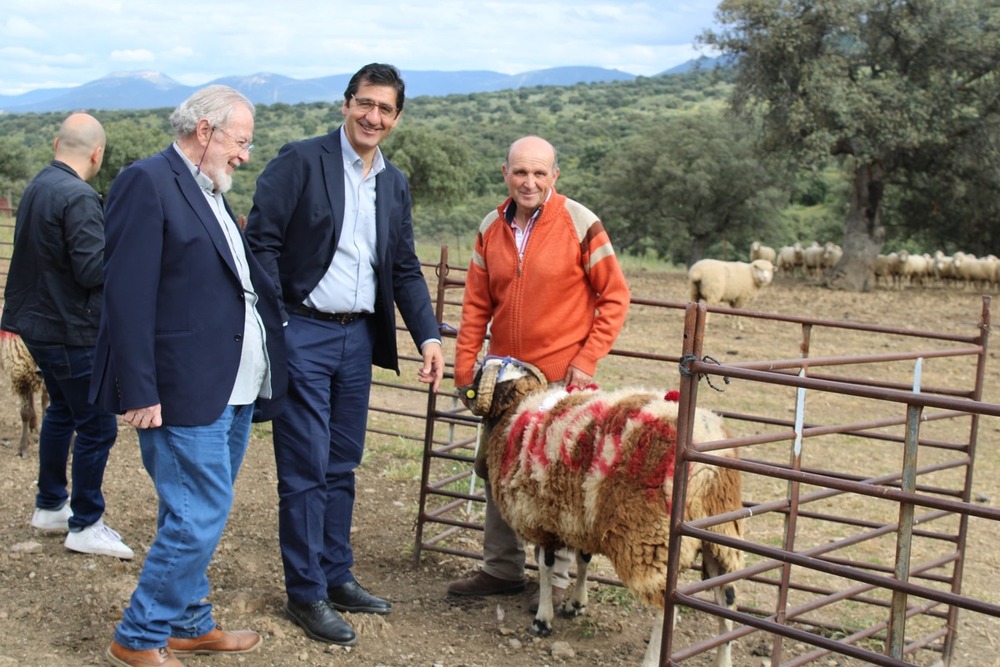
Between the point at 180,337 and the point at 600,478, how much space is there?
1.71 meters

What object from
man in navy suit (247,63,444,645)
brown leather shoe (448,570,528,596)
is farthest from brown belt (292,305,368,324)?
brown leather shoe (448,570,528,596)

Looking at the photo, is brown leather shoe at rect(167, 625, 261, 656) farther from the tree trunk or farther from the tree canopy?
the tree trunk

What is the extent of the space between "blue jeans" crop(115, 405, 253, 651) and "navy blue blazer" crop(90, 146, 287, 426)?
0.10 metres

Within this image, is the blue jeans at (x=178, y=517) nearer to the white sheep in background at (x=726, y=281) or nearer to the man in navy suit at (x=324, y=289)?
the man in navy suit at (x=324, y=289)

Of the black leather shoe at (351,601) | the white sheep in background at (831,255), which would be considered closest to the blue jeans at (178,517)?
the black leather shoe at (351,601)

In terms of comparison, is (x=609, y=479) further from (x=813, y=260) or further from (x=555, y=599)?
(x=813, y=260)

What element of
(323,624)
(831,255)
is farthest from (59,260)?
(831,255)

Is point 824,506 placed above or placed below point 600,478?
below

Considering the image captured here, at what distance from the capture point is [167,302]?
130 inches

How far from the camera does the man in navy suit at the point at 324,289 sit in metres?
4.09

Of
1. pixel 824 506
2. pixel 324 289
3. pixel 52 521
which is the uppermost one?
pixel 324 289

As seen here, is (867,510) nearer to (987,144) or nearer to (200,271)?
(200,271)

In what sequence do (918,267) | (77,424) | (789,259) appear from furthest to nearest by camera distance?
(789,259) → (918,267) → (77,424)

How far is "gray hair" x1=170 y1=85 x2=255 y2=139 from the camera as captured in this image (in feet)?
10.9
